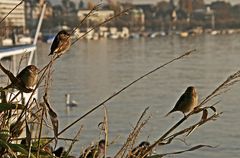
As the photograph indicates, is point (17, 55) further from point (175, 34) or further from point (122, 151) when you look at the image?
point (175, 34)

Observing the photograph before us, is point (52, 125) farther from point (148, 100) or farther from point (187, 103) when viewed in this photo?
point (148, 100)

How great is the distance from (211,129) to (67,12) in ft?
202

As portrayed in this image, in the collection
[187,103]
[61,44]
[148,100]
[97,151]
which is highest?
[61,44]

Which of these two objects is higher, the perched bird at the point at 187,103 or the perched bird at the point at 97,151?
the perched bird at the point at 187,103

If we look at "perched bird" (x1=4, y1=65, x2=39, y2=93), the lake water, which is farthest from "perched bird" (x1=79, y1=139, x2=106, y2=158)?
the lake water

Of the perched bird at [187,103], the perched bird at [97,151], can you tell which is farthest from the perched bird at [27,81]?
the perched bird at [187,103]

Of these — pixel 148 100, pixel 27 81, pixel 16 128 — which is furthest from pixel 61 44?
pixel 148 100

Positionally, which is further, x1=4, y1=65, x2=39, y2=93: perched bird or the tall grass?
x1=4, y1=65, x2=39, y2=93: perched bird

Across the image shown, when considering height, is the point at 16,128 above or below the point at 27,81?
below

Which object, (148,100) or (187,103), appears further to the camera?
(148,100)

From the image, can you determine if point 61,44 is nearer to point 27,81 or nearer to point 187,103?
point 27,81

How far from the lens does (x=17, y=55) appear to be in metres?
13.8

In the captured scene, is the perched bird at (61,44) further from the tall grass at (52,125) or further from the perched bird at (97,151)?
the perched bird at (97,151)

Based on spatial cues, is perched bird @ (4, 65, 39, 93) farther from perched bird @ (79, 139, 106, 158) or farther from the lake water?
the lake water
